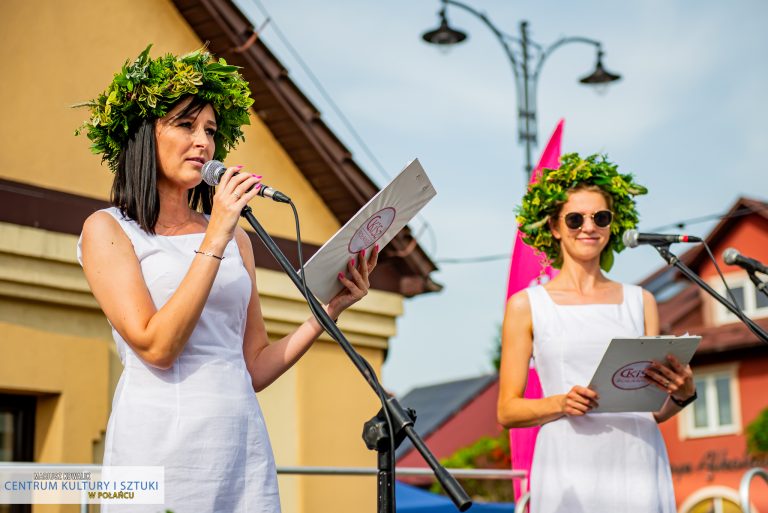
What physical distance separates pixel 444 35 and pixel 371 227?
919 cm

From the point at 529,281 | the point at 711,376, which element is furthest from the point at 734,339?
the point at 529,281

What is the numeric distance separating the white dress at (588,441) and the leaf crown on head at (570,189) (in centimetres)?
36

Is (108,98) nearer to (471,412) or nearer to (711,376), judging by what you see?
(711,376)

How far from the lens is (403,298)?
946 cm

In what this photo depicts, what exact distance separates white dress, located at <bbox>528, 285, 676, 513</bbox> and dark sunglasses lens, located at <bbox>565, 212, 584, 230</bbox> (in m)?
0.32

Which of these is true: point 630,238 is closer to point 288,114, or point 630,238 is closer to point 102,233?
point 102,233

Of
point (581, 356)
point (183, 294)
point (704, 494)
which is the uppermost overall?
point (704, 494)

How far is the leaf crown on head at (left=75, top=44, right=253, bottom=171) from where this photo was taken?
3.12 metres

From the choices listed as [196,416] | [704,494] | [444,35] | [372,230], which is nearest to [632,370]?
[372,230]

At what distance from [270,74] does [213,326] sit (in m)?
6.08

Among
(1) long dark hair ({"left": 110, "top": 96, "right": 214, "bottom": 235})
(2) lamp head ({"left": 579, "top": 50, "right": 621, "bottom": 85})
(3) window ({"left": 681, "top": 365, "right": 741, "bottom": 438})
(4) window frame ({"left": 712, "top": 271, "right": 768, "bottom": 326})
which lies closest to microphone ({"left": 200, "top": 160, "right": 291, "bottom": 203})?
(1) long dark hair ({"left": 110, "top": 96, "right": 214, "bottom": 235})

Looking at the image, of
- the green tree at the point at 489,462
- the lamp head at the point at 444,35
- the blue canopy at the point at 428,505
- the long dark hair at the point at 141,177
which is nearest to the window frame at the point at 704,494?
the green tree at the point at 489,462

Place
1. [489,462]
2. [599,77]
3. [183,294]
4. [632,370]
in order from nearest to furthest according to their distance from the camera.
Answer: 1. [183,294]
2. [632,370]
3. [599,77]
4. [489,462]

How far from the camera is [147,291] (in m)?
2.86
